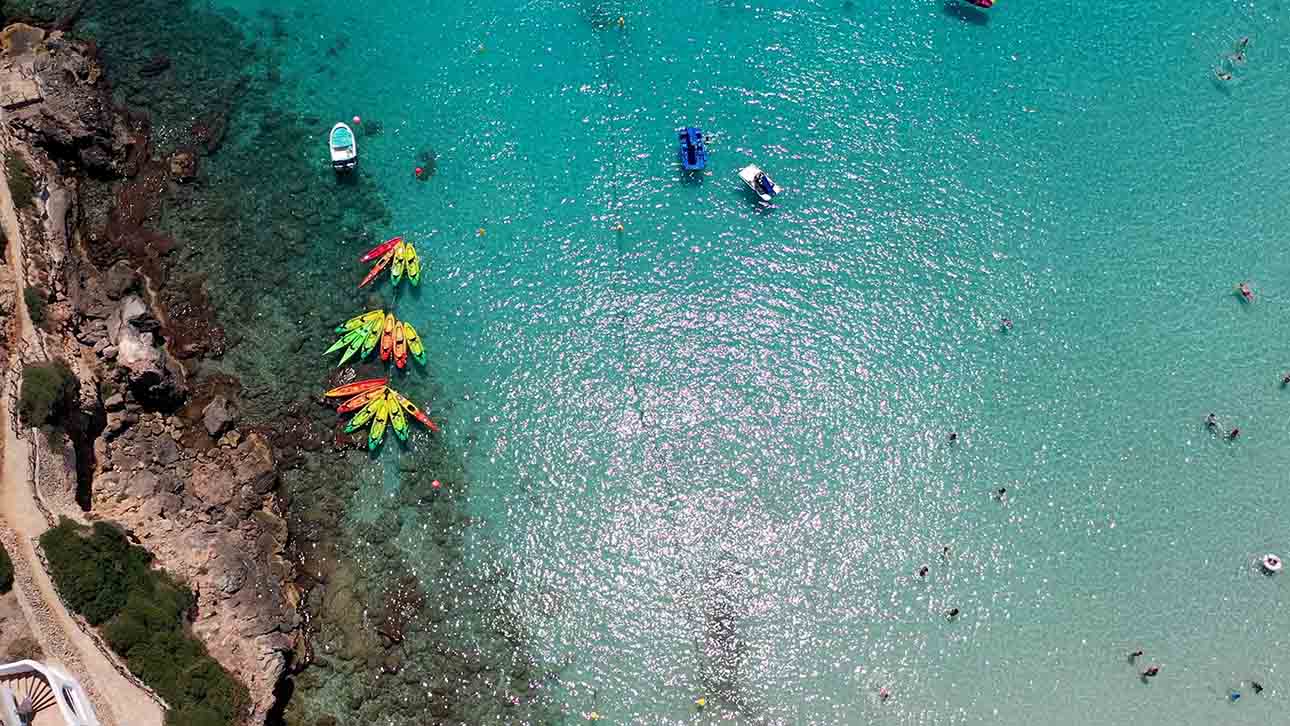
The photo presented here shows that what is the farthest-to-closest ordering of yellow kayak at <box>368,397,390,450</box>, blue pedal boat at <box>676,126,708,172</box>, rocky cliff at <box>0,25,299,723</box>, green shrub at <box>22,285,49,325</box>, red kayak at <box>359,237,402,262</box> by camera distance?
blue pedal boat at <box>676,126,708,172</box>
red kayak at <box>359,237,402,262</box>
yellow kayak at <box>368,397,390,450</box>
green shrub at <box>22,285,49,325</box>
rocky cliff at <box>0,25,299,723</box>

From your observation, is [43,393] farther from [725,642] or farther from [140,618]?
[725,642]

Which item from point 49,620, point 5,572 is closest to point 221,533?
point 49,620

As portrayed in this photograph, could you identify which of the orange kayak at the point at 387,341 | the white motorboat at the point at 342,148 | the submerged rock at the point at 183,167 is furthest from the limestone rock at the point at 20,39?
the orange kayak at the point at 387,341

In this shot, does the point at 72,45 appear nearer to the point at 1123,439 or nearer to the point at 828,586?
the point at 828,586

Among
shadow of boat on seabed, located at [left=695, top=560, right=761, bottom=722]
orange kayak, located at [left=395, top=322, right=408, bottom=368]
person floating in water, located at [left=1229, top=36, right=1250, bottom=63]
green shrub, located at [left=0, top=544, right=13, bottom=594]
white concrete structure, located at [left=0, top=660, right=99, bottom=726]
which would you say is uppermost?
person floating in water, located at [left=1229, top=36, right=1250, bottom=63]

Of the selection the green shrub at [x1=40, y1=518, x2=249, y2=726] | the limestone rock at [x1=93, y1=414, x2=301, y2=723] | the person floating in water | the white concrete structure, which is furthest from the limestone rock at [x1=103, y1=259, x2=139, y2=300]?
the person floating in water

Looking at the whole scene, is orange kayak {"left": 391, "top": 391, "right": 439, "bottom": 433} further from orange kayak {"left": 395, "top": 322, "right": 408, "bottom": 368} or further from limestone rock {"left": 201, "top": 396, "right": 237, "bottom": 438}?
limestone rock {"left": 201, "top": 396, "right": 237, "bottom": 438}

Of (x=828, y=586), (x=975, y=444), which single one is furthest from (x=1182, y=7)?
(x=828, y=586)
